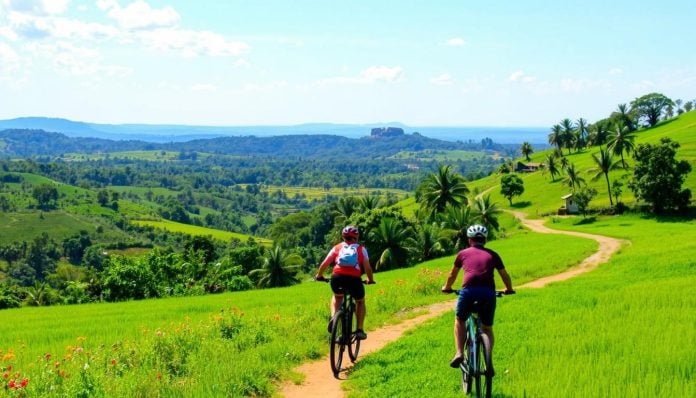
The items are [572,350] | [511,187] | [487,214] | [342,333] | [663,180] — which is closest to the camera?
[572,350]

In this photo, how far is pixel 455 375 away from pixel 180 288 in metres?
36.9

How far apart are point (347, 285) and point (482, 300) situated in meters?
3.41

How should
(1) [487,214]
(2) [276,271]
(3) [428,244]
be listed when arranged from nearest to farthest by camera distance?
(2) [276,271] → (3) [428,244] → (1) [487,214]

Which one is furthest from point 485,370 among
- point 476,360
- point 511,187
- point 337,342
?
point 511,187

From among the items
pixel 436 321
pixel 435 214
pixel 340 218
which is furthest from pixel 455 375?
pixel 340 218

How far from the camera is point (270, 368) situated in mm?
11883

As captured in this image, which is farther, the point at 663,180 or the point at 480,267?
the point at 663,180

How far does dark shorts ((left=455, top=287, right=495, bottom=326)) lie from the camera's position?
9570mm

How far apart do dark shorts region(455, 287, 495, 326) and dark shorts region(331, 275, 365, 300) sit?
9.49ft

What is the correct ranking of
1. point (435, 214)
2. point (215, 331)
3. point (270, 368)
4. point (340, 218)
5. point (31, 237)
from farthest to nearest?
point (31, 237) → point (340, 218) → point (435, 214) → point (215, 331) → point (270, 368)

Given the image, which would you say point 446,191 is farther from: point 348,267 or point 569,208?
point 348,267

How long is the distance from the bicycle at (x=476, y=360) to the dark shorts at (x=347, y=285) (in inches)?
107

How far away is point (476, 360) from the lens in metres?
9.45

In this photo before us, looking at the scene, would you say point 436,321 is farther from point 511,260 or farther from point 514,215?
point 514,215
